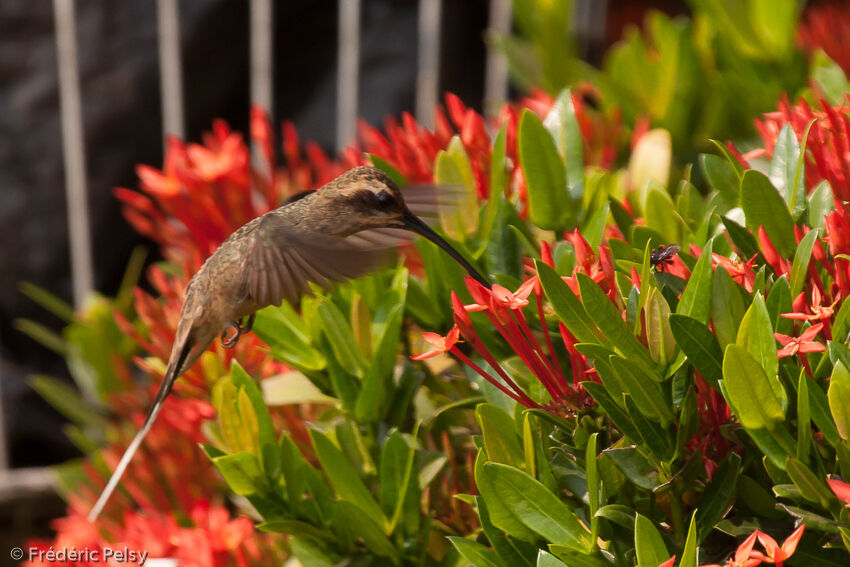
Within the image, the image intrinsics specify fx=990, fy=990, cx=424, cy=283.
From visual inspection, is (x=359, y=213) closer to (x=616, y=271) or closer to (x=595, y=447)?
(x=616, y=271)

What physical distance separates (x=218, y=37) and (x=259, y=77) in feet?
1.08

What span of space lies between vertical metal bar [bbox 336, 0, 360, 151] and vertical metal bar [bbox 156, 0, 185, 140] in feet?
1.50

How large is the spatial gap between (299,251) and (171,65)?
70.6 inches

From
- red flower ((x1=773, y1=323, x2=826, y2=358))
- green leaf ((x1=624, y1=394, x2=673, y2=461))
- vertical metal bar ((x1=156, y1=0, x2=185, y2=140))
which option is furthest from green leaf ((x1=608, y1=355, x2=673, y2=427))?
vertical metal bar ((x1=156, y1=0, x2=185, y2=140))

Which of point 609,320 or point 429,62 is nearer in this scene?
point 609,320

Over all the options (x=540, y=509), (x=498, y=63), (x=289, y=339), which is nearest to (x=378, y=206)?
(x=289, y=339)

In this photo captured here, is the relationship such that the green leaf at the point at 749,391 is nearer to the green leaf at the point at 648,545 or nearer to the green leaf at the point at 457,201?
the green leaf at the point at 648,545

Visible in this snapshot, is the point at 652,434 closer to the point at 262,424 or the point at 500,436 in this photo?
the point at 500,436

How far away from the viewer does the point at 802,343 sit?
2.71ft

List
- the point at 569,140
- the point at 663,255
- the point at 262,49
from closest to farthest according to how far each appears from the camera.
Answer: the point at 663,255
the point at 569,140
the point at 262,49

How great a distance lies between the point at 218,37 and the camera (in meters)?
3.02

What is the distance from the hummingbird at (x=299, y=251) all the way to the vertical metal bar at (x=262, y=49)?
1521mm

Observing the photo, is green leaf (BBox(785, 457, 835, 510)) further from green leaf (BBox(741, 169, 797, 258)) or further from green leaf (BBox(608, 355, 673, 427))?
green leaf (BBox(741, 169, 797, 258))

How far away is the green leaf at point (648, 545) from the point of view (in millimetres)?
815
